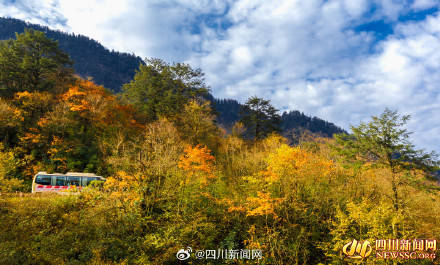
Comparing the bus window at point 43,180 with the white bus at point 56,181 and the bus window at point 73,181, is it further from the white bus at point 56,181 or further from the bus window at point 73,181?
the bus window at point 73,181

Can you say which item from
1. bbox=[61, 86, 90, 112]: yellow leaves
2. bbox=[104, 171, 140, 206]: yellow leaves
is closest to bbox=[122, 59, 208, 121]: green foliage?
bbox=[61, 86, 90, 112]: yellow leaves

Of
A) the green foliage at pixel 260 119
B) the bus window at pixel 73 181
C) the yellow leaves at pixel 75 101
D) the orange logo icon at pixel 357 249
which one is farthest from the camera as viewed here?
the green foliage at pixel 260 119

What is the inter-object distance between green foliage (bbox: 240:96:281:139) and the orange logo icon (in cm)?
3072

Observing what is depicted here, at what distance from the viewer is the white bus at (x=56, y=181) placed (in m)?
21.3

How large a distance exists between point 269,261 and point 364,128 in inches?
550

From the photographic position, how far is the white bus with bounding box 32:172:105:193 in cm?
2133

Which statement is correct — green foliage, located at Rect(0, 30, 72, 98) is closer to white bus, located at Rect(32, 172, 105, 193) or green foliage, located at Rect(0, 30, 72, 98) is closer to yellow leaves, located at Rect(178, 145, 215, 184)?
white bus, located at Rect(32, 172, 105, 193)

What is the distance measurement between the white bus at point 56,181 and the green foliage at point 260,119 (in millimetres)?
31156

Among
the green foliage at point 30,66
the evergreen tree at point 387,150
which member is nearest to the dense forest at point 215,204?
the evergreen tree at point 387,150

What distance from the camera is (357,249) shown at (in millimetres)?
14227

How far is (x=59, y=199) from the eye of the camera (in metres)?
16.7

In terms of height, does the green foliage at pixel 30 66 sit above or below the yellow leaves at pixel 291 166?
above

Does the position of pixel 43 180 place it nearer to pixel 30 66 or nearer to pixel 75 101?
pixel 75 101

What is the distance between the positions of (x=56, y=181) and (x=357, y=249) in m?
27.9
